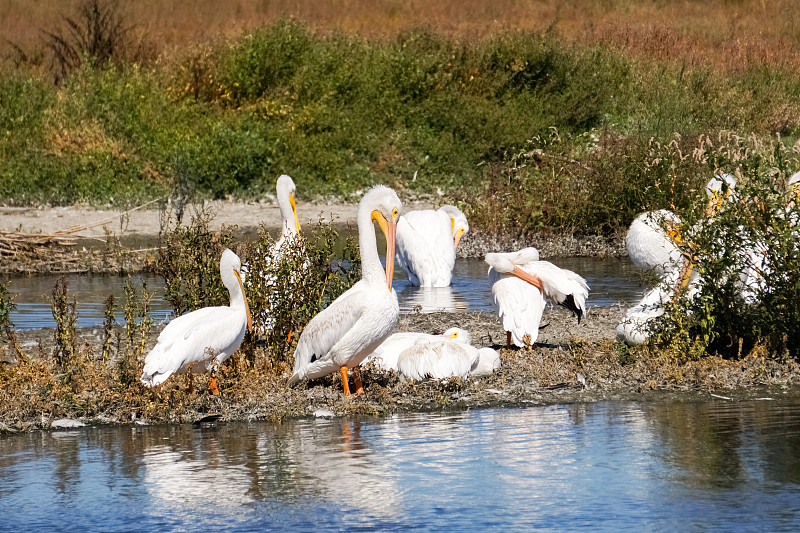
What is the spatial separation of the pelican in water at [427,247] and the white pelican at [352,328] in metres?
5.15

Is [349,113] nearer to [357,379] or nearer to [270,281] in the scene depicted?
[270,281]

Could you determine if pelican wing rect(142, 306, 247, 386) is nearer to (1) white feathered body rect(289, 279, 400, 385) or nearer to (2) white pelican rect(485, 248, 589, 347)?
(1) white feathered body rect(289, 279, 400, 385)

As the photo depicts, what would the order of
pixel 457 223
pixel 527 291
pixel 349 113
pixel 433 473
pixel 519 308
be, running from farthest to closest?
pixel 349 113 < pixel 457 223 < pixel 527 291 < pixel 519 308 < pixel 433 473

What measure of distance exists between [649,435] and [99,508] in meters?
2.96

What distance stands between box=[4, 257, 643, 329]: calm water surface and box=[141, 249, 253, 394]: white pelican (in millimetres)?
3197

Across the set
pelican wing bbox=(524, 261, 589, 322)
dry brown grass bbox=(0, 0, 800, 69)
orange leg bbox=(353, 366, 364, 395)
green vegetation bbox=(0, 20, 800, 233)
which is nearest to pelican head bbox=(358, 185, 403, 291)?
orange leg bbox=(353, 366, 364, 395)

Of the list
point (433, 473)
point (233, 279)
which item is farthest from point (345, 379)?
point (433, 473)

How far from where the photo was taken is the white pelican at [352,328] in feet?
25.8

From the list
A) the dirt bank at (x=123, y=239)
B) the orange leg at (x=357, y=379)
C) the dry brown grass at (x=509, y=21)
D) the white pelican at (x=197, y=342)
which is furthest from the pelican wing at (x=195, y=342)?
the dry brown grass at (x=509, y=21)

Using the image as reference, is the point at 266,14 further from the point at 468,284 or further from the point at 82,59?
the point at 468,284

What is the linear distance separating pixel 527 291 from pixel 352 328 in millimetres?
2101

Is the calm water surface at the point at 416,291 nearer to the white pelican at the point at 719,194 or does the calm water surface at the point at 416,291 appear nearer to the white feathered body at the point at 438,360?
the white pelican at the point at 719,194

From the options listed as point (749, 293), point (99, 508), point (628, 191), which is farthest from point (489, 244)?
point (99, 508)

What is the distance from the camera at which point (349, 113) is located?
905 inches
